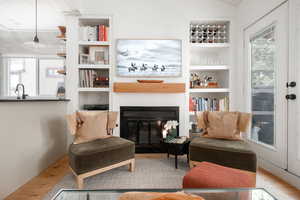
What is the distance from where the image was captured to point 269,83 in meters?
2.51

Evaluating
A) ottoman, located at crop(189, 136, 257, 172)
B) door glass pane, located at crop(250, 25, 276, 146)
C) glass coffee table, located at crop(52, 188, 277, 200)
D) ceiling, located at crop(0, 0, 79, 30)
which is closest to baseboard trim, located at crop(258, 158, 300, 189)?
door glass pane, located at crop(250, 25, 276, 146)

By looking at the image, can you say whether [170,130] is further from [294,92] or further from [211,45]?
[211,45]

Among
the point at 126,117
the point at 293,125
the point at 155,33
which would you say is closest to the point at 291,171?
the point at 293,125

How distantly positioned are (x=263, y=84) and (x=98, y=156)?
2512mm

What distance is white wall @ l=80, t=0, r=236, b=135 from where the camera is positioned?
3.16 m

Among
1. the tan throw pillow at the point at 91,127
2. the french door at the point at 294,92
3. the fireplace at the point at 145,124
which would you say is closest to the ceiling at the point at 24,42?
the fireplace at the point at 145,124

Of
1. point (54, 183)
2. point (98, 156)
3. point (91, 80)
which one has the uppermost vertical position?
point (91, 80)

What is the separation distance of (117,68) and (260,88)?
2349mm

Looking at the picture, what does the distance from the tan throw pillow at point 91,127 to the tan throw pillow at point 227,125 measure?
148 cm

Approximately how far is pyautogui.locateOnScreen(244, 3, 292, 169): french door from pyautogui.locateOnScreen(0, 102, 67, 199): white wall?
311 cm

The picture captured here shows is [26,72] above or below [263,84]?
above

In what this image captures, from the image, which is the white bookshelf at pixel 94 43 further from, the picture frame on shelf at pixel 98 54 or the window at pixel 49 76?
the window at pixel 49 76

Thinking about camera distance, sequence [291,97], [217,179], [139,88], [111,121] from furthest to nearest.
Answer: [139,88] → [111,121] → [291,97] → [217,179]

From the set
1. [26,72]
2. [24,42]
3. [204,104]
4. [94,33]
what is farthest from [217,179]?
[24,42]
